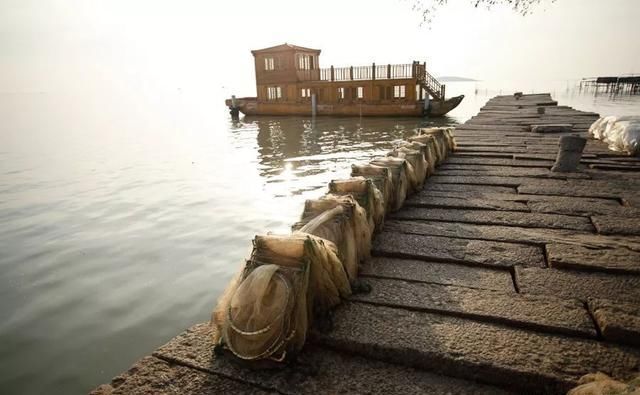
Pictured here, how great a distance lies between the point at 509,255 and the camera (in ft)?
11.2

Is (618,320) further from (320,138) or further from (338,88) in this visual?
(338,88)

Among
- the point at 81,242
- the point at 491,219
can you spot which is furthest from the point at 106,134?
the point at 491,219

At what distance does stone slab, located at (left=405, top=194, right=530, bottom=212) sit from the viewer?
483cm

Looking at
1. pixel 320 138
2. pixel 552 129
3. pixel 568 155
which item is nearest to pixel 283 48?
pixel 320 138

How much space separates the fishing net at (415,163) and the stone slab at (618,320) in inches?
123

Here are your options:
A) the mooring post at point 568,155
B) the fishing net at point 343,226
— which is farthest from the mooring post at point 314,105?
the fishing net at point 343,226

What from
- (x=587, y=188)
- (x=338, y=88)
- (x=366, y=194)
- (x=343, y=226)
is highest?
(x=338, y=88)

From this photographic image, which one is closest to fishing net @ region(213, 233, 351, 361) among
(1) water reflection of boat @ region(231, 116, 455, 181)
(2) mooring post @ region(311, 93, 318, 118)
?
(1) water reflection of boat @ region(231, 116, 455, 181)

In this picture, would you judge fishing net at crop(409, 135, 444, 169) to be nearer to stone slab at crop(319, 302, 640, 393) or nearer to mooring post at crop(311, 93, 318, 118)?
stone slab at crop(319, 302, 640, 393)

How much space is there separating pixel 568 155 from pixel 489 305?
535cm

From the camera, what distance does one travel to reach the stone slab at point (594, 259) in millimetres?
3041

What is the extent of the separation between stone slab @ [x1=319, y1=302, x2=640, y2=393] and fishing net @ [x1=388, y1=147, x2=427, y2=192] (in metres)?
3.20

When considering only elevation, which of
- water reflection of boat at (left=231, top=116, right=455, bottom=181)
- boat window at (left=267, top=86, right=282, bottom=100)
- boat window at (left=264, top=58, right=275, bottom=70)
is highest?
boat window at (left=264, top=58, right=275, bottom=70)

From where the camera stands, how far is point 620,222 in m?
4.06
